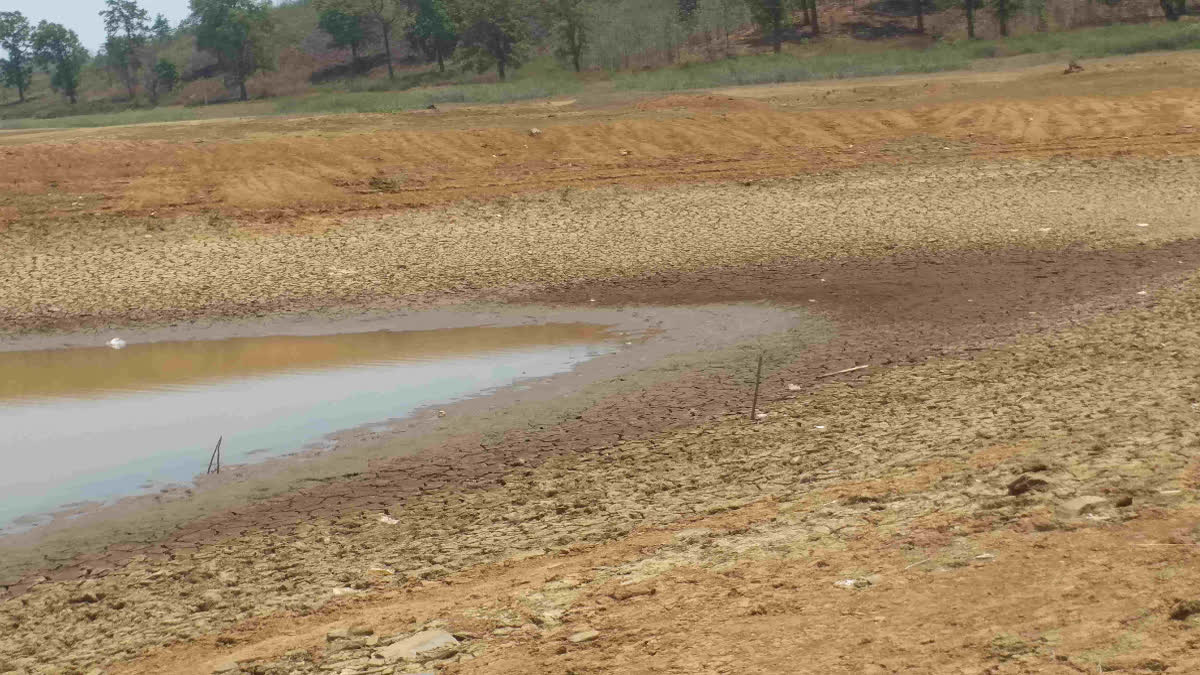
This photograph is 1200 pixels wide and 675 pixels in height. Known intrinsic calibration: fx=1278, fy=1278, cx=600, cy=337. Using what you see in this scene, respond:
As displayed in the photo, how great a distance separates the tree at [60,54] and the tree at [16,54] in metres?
1.93

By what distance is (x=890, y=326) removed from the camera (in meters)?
12.8

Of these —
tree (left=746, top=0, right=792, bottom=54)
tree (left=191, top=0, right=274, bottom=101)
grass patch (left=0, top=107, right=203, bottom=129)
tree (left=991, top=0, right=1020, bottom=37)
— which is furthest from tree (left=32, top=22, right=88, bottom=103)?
tree (left=991, top=0, right=1020, bottom=37)

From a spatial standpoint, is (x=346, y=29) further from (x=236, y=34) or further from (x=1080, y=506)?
(x=1080, y=506)

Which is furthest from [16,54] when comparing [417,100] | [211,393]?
[211,393]

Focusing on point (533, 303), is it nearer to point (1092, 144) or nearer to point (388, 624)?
point (388, 624)

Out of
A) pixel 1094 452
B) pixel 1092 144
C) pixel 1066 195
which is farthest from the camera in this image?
pixel 1092 144

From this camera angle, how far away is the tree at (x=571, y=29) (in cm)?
6200

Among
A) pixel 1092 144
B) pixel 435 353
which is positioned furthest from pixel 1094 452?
pixel 1092 144

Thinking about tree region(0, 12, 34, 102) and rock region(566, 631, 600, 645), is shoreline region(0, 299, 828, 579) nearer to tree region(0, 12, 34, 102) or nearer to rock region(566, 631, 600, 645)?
rock region(566, 631, 600, 645)

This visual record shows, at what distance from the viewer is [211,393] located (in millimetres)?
12484

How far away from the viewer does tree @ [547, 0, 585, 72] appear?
62.0 metres

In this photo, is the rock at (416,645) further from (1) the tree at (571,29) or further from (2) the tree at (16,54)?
(2) the tree at (16,54)

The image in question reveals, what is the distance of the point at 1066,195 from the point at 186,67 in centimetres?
8471

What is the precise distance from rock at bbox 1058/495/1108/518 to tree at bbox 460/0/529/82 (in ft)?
200
